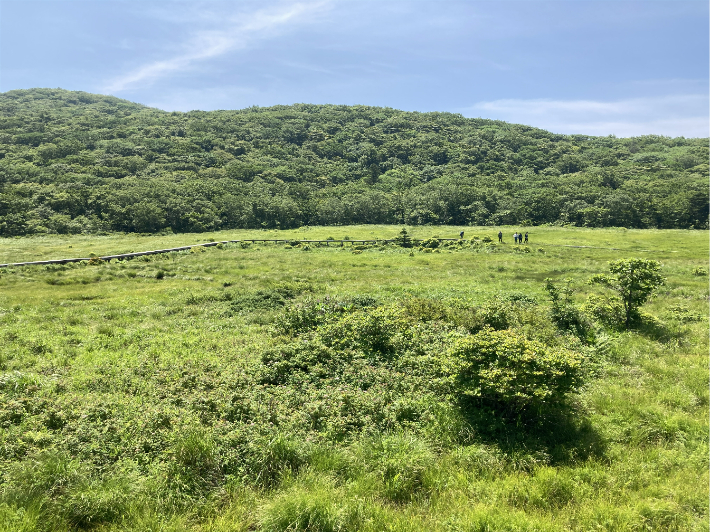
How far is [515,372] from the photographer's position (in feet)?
27.8

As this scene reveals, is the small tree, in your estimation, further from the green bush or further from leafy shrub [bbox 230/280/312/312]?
leafy shrub [bbox 230/280/312/312]

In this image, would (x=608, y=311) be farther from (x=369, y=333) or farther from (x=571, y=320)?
(x=369, y=333)

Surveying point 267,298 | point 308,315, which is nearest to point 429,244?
point 267,298

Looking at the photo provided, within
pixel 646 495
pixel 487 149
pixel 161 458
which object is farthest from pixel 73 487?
pixel 487 149

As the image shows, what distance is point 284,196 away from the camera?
128 m

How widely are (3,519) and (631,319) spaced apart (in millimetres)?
21698

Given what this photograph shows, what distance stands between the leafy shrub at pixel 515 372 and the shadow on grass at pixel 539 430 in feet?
1.15

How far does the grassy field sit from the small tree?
3.90 feet

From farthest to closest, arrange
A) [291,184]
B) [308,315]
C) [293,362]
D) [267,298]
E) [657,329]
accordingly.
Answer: [291,184]
[267,298]
[308,315]
[657,329]
[293,362]

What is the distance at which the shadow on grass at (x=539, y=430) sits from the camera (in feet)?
25.5

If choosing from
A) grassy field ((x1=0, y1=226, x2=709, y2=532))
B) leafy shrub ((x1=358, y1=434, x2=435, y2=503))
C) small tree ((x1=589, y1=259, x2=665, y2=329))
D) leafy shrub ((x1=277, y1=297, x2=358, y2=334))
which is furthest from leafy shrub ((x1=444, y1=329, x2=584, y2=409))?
small tree ((x1=589, y1=259, x2=665, y2=329))

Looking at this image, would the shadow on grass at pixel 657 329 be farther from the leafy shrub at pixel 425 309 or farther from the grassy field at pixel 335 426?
the leafy shrub at pixel 425 309

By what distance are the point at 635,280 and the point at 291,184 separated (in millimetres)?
136236

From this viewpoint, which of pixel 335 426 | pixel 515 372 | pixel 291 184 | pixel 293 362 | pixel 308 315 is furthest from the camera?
pixel 291 184
